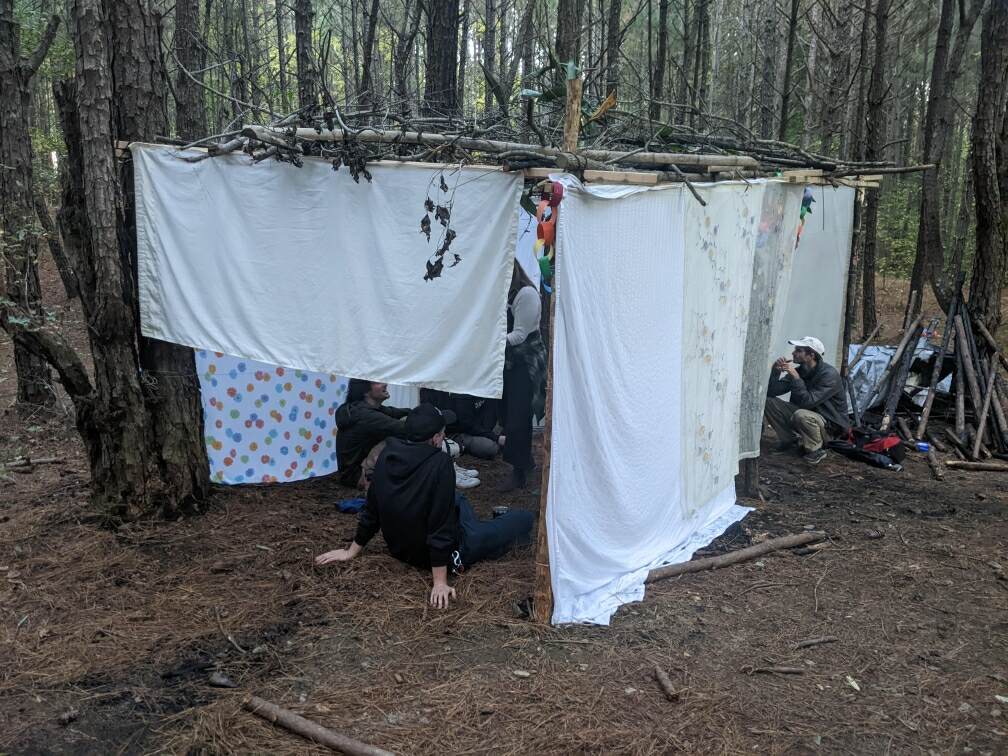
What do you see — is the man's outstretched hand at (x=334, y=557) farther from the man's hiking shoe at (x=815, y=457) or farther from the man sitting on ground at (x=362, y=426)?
the man's hiking shoe at (x=815, y=457)

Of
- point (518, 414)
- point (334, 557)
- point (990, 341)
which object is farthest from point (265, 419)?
point (990, 341)

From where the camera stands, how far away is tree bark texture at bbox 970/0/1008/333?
314 inches

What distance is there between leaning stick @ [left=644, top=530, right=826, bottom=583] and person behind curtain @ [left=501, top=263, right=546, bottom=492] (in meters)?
1.60

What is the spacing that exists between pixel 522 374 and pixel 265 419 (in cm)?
197

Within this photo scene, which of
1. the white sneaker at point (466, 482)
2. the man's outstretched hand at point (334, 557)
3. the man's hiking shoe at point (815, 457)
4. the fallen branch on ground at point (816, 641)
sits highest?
the man's outstretched hand at point (334, 557)

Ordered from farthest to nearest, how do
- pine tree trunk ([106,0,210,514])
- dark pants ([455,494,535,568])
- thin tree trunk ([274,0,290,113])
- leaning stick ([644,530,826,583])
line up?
thin tree trunk ([274,0,290,113]) → pine tree trunk ([106,0,210,514]) → leaning stick ([644,530,826,583]) → dark pants ([455,494,535,568])

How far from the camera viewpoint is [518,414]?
588cm

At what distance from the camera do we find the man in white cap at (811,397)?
7.14m

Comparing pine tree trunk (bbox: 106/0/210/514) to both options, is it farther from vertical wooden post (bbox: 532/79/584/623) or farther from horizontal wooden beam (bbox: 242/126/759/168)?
vertical wooden post (bbox: 532/79/584/623)

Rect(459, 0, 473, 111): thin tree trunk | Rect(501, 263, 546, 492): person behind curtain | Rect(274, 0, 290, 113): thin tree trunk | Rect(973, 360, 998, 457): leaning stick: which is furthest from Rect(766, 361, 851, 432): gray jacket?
Rect(274, 0, 290, 113): thin tree trunk

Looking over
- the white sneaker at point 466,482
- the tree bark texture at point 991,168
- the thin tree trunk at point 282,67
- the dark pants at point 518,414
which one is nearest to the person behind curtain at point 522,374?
the dark pants at point 518,414

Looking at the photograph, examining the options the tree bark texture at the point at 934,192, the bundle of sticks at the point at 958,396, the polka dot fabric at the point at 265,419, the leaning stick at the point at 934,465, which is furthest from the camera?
the tree bark texture at the point at 934,192

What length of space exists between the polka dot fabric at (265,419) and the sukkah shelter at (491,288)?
0.78 metres

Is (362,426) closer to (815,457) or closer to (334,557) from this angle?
(334,557)
